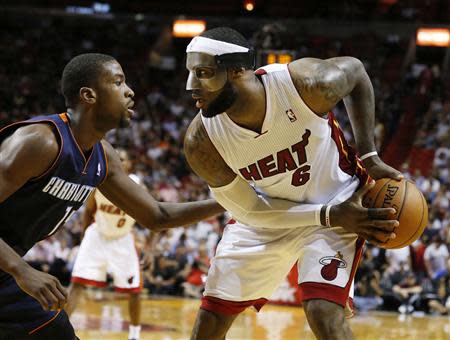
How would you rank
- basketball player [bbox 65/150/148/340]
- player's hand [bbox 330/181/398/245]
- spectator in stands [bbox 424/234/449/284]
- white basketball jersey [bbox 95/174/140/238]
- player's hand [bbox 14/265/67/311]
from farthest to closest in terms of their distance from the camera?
1. spectator in stands [bbox 424/234/449/284]
2. white basketball jersey [bbox 95/174/140/238]
3. basketball player [bbox 65/150/148/340]
4. player's hand [bbox 330/181/398/245]
5. player's hand [bbox 14/265/67/311]

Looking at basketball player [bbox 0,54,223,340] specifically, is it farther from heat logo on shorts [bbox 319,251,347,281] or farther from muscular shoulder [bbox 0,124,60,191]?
heat logo on shorts [bbox 319,251,347,281]

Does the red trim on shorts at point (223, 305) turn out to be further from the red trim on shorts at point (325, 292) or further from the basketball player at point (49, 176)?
the basketball player at point (49, 176)

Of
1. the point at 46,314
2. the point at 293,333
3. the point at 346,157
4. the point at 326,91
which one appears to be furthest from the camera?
the point at 293,333

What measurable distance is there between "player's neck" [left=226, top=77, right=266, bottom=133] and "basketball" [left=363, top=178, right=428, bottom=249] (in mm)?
718

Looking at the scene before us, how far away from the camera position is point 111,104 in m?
4.00

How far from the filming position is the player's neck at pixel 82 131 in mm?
3953

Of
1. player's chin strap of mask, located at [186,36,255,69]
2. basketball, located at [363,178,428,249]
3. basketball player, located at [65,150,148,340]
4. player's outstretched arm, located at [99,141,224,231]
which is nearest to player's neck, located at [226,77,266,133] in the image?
player's chin strap of mask, located at [186,36,255,69]

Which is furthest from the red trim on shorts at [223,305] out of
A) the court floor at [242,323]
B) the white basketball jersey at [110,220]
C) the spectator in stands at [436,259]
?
the spectator in stands at [436,259]

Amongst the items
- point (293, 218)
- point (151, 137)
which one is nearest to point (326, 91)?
point (293, 218)

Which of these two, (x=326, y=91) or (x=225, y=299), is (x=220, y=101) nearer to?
(x=326, y=91)

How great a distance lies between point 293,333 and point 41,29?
52.5 ft

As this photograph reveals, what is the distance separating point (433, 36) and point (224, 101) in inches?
673

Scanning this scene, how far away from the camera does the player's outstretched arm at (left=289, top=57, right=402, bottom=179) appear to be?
4309mm

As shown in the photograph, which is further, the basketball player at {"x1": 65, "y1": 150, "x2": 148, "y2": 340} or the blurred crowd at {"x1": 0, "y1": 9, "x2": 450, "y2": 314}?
the blurred crowd at {"x1": 0, "y1": 9, "x2": 450, "y2": 314}
